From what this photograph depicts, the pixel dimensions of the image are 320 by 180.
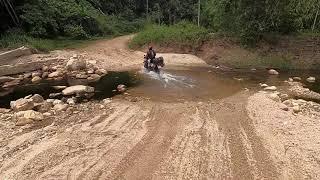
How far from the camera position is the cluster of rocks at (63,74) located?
66.4 feet

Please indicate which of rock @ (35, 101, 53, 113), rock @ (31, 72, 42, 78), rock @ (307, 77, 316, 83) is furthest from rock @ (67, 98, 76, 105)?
rock @ (307, 77, 316, 83)

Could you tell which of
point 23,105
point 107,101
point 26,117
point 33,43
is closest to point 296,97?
point 107,101

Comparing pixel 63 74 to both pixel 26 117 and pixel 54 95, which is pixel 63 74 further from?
pixel 26 117

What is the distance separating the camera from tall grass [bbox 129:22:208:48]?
27438 mm

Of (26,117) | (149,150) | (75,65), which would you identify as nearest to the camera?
(149,150)

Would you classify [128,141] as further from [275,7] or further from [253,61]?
[275,7]

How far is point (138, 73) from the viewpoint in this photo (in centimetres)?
2186

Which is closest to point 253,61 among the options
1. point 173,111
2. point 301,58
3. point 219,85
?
point 301,58

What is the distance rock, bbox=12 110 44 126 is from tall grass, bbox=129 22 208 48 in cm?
1556

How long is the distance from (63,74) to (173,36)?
31.6ft

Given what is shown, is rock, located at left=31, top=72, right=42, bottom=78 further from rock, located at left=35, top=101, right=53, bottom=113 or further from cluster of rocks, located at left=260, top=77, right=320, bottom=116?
cluster of rocks, located at left=260, top=77, right=320, bottom=116

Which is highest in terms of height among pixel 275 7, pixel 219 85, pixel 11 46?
pixel 275 7

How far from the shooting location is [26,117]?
13375 mm

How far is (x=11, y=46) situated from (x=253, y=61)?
15959mm
